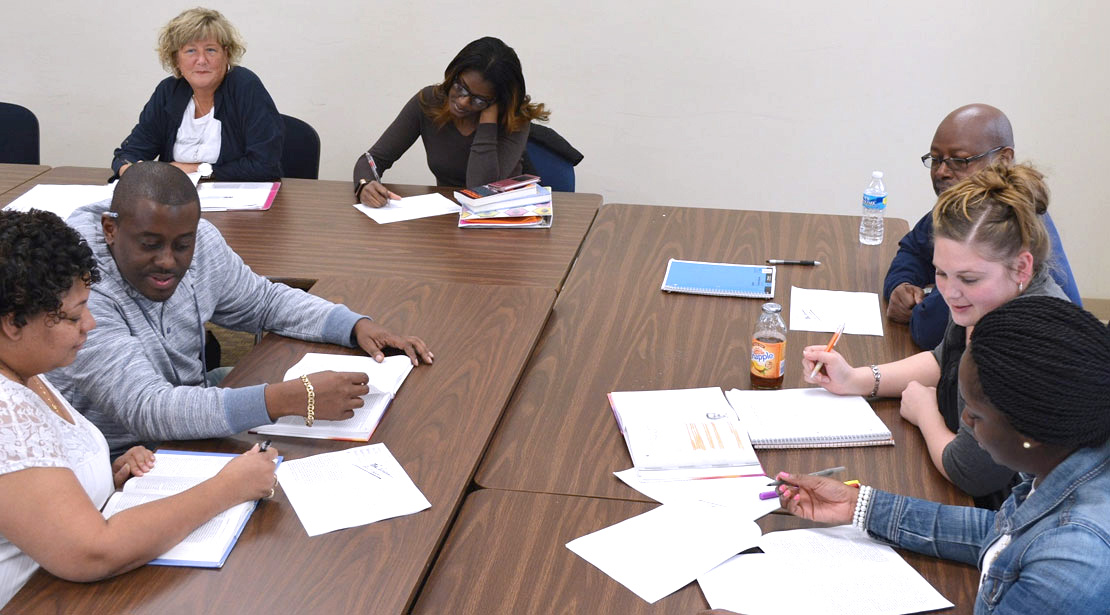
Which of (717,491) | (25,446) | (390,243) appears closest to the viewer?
(25,446)

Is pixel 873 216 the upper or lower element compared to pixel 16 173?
upper

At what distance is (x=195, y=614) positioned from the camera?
145 cm

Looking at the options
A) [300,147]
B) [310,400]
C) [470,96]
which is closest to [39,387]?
[310,400]

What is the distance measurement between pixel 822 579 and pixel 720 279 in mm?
1305

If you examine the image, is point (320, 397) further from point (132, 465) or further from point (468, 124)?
point (468, 124)

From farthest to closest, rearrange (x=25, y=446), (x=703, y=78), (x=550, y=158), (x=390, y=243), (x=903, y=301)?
(x=703, y=78), (x=550, y=158), (x=390, y=243), (x=903, y=301), (x=25, y=446)

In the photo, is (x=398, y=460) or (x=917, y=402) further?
(x=917, y=402)

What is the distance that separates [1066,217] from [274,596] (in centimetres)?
407

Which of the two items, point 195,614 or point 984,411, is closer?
point 984,411

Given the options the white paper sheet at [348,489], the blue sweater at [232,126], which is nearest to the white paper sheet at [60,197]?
the blue sweater at [232,126]

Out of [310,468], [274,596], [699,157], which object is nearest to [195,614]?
[274,596]

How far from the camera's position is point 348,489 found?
1.77m

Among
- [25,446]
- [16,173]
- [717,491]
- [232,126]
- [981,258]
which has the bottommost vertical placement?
[16,173]

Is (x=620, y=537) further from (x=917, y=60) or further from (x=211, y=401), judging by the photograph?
(x=917, y=60)
